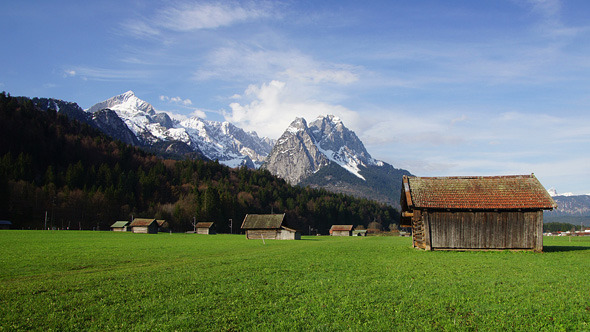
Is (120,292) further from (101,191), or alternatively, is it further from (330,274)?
(101,191)

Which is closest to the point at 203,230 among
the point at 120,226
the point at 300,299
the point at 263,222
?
the point at 120,226

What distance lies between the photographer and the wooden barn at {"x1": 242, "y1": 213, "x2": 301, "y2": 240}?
8169 centimetres

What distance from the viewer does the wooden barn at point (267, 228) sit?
268 feet

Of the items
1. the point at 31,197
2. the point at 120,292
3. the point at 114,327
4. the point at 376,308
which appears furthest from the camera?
the point at 31,197

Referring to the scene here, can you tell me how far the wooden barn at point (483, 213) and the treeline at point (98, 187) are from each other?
101 meters

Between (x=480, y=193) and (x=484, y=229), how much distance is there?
3530mm

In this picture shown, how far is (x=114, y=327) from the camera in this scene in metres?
10.5

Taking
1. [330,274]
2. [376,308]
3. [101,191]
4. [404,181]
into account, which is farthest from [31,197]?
[376,308]

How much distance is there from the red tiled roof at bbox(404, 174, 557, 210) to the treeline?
100266mm

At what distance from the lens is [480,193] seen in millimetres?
37406

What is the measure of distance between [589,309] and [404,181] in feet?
91.6

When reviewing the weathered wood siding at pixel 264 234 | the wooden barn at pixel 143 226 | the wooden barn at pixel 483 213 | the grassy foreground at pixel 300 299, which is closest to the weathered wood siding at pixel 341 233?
the wooden barn at pixel 143 226

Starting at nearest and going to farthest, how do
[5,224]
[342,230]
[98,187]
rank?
[5,224] < [98,187] < [342,230]

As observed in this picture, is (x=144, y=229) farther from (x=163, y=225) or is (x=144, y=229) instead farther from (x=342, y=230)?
(x=342, y=230)
